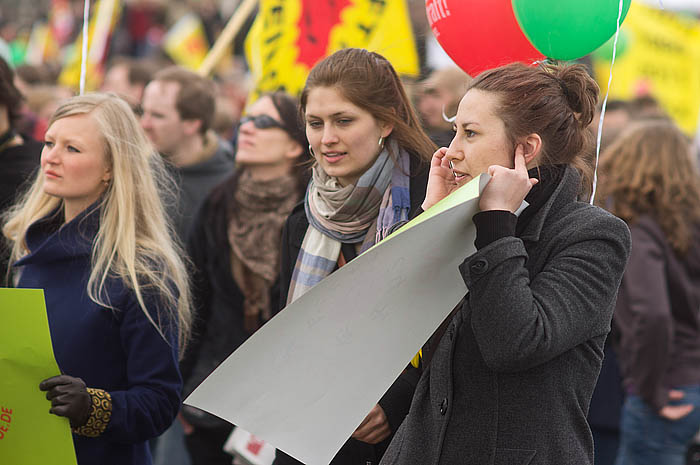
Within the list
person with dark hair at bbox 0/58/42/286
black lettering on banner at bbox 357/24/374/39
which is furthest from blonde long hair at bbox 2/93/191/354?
black lettering on banner at bbox 357/24/374/39

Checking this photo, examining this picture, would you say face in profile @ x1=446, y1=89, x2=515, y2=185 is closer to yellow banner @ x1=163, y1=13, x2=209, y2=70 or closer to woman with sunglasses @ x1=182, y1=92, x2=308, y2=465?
woman with sunglasses @ x1=182, y1=92, x2=308, y2=465

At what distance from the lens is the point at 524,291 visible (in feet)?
6.81

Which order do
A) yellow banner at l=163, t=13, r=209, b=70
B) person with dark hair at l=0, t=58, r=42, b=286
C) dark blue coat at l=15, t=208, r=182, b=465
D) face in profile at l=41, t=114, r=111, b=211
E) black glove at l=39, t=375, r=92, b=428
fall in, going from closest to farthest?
black glove at l=39, t=375, r=92, b=428 → dark blue coat at l=15, t=208, r=182, b=465 → face in profile at l=41, t=114, r=111, b=211 → person with dark hair at l=0, t=58, r=42, b=286 → yellow banner at l=163, t=13, r=209, b=70

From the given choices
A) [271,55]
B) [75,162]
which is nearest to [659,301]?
[271,55]

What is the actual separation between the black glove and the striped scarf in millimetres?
834

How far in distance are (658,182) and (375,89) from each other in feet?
6.87

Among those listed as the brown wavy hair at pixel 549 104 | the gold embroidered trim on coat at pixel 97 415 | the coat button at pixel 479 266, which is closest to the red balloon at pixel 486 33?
the brown wavy hair at pixel 549 104

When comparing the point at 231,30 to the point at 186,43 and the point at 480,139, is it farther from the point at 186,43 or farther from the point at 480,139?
the point at 186,43

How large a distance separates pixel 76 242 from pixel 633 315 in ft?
8.90

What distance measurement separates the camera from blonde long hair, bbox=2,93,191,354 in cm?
294

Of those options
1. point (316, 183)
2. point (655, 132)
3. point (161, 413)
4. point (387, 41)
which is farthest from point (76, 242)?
point (655, 132)

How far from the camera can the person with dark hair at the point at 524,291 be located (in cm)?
210

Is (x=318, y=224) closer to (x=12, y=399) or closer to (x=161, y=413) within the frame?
(x=161, y=413)

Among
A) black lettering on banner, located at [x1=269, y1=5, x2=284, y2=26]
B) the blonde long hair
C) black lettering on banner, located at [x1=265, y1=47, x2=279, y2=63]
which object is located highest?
black lettering on banner, located at [x1=269, y1=5, x2=284, y2=26]
